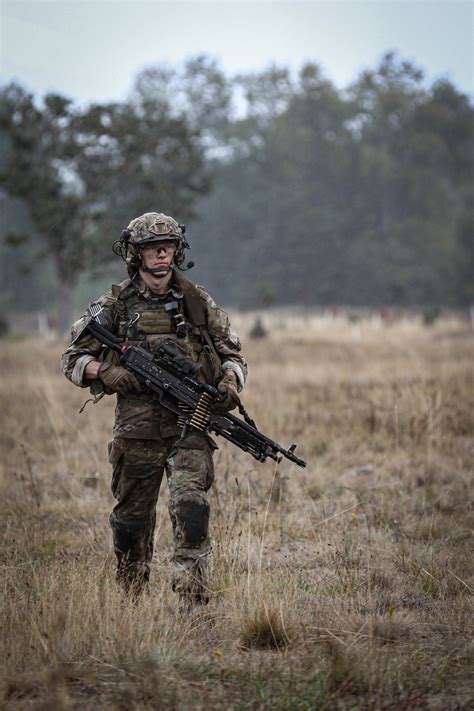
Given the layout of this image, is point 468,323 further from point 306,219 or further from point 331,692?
point 331,692

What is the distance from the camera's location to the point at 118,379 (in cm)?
470

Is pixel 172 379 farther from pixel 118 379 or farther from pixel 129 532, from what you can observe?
pixel 129 532

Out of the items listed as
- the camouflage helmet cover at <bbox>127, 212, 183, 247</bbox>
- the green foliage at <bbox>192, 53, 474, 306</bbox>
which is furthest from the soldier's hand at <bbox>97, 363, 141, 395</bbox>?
the green foliage at <bbox>192, 53, 474, 306</bbox>

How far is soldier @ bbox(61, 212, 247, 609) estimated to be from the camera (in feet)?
15.4

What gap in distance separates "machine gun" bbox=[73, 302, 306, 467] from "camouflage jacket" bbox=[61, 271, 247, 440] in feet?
0.23

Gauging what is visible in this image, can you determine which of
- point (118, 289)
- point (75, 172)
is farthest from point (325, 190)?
point (118, 289)

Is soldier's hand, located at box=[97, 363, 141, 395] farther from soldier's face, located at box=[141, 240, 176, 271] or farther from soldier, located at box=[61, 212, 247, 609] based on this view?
soldier's face, located at box=[141, 240, 176, 271]

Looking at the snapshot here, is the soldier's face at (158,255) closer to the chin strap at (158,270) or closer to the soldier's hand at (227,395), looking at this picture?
the chin strap at (158,270)

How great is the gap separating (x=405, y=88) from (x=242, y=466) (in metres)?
59.6

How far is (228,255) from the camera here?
6306 centimetres

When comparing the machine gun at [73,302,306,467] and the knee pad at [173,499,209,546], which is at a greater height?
the machine gun at [73,302,306,467]

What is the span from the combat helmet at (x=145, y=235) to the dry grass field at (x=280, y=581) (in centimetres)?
162

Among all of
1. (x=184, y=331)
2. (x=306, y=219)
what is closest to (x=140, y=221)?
(x=184, y=331)

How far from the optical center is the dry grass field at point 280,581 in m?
3.63
